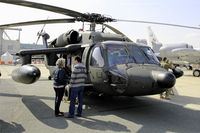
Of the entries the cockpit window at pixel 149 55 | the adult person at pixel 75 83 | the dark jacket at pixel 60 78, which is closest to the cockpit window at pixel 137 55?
the cockpit window at pixel 149 55

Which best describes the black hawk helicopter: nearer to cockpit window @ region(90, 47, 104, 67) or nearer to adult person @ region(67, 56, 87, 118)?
cockpit window @ region(90, 47, 104, 67)

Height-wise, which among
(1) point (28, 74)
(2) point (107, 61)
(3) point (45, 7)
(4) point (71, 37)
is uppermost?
(3) point (45, 7)

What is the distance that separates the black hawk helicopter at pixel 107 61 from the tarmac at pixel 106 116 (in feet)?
2.27

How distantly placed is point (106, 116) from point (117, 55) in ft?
6.06

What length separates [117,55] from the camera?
8.20 metres

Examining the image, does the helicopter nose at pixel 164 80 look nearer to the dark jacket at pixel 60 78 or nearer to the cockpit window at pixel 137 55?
the cockpit window at pixel 137 55

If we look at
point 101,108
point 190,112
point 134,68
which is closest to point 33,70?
point 101,108

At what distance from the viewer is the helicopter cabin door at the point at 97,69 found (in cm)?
805

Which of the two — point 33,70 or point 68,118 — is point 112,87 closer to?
point 68,118

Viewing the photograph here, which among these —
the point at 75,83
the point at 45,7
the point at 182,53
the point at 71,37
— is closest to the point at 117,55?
the point at 75,83

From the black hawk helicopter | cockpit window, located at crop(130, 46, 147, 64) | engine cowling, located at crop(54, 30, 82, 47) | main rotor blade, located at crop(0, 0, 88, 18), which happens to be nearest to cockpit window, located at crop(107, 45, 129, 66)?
the black hawk helicopter

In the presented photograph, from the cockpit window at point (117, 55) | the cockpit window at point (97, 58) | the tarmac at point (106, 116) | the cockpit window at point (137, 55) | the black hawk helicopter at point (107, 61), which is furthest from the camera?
the cockpit window at point (97, 58)

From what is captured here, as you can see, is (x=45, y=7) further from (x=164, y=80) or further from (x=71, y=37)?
(x=164, y=80)

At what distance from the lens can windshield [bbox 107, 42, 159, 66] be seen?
8047 millimetres
